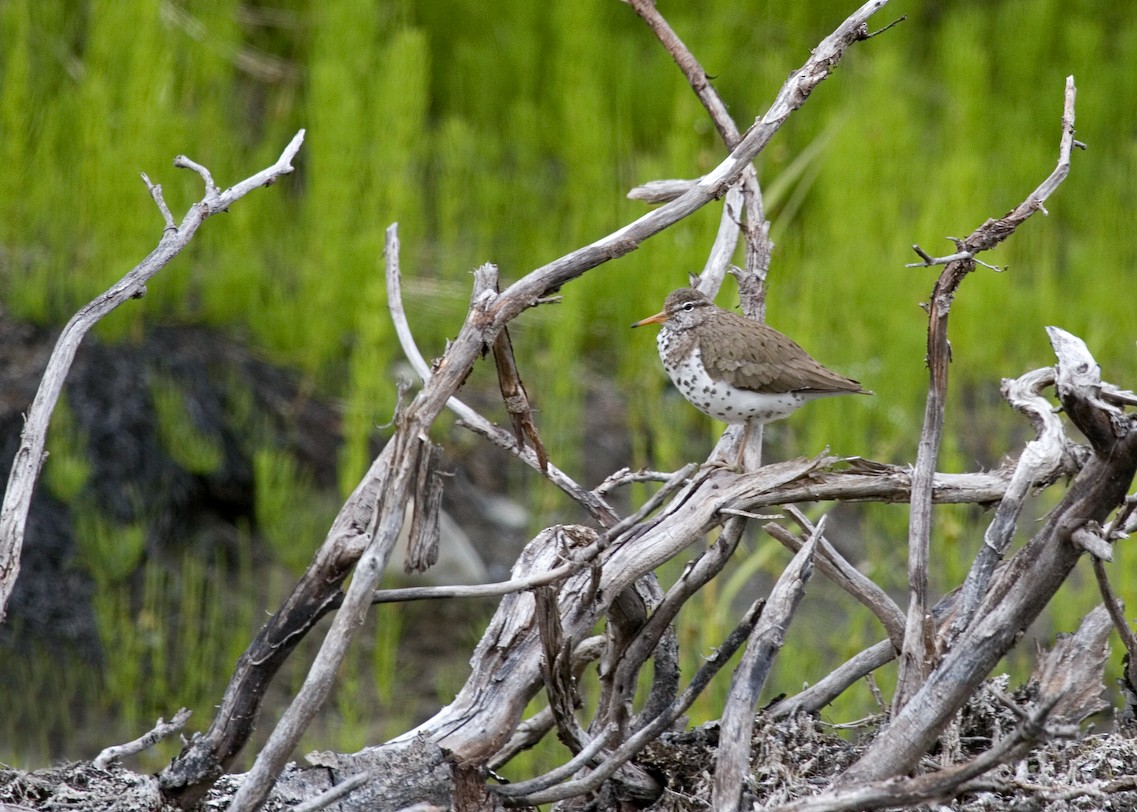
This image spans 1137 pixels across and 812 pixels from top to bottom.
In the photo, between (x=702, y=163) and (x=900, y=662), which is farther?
(x=702, y=163)

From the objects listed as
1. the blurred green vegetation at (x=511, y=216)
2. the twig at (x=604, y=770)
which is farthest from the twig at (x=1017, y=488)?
the blurred green vegetation at (x=511, y=216)

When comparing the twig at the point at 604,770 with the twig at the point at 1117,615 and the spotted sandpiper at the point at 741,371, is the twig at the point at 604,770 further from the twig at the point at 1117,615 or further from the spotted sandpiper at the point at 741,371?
the spotted sandpiper at the point at 741,371

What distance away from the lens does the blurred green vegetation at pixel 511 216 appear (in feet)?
16.7

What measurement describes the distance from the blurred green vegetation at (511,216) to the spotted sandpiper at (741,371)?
113 centimetres

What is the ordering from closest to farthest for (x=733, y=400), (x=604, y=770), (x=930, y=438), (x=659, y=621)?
(x=604, y=770) → (x=930, y=438) → (x=659, y=621) → (x=733, y=400)

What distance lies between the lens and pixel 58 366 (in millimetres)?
2324

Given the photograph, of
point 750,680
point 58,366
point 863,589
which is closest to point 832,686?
point 863,589

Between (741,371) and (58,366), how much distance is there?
1772 mm

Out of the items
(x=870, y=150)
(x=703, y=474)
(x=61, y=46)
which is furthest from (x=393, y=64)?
(x=703, y=474)

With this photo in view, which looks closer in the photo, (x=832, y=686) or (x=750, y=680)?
(x=750, y=680)

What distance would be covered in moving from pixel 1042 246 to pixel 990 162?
61cm

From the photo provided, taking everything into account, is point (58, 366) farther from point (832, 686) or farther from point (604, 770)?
point (832, 686)

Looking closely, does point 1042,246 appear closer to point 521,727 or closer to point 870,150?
point 870,150

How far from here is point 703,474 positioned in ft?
8.87
